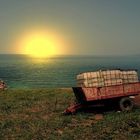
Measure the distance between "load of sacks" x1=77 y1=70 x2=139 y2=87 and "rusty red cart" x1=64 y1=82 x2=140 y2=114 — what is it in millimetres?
407

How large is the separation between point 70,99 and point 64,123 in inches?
333

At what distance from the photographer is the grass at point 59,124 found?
53.0 ft

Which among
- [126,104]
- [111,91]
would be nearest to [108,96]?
[111,91]

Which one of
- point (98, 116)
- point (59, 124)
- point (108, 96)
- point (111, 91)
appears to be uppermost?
point (111, 91)

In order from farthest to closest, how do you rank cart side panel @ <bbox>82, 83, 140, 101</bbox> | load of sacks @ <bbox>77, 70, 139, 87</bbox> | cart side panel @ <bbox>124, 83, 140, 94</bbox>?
1. cart side panel @ <bbox>124, 83, 140, 94</bbox>
2. load of sacks @ <bbox>77, 70, 139, 87</bbox>
3. cart side panel @ <bbox>82, 83, 140, 101</bbox>

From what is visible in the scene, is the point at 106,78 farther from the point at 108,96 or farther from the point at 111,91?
the point at 108,96

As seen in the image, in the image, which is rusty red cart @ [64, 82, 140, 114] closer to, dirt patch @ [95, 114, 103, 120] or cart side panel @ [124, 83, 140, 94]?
cart side panel @ [124, 83, 140, 94]

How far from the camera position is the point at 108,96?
21.0 m

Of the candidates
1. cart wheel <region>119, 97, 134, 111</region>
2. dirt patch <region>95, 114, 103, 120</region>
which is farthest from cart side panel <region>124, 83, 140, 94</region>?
dirt patch <region>95, 114, 103, 120</region>

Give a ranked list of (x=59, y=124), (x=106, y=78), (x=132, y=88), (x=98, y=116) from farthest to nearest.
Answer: (x=132, y=88) < (x=106, y=78) < (x=98, y=116) < (x=59, y=124)

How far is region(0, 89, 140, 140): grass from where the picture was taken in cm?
1614

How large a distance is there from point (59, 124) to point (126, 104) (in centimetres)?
521

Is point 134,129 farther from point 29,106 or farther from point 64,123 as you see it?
point 29,106

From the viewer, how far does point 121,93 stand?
70.0ft
